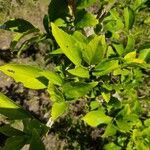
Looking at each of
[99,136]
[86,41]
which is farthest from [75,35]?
[99,136]

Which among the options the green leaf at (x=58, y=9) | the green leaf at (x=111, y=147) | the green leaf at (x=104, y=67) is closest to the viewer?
the green leaf at (x=104, y=67)

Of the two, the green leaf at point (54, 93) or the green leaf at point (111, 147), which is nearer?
the green leaf at point (54, 93)

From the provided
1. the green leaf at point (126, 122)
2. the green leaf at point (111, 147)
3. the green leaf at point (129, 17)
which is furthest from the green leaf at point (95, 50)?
the green leaf at point (111, 147)

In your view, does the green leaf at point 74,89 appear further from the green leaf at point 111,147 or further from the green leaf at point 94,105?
the green leaf at point 111,147

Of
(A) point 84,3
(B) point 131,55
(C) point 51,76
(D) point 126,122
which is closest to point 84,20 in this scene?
(A) point 84,3

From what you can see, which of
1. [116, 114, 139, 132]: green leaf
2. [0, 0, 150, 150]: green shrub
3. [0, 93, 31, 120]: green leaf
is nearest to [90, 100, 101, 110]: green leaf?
[0, 0, 150, 150]: green shrub

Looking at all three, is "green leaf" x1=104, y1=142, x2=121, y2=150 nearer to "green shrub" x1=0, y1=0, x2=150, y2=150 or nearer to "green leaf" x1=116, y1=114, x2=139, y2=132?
"green shrub" x1=0, y1=0, x2=150, y2=150
